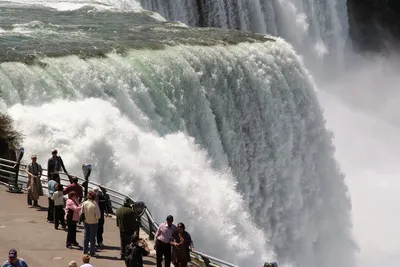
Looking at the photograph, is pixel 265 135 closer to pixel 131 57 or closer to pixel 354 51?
pixel 131 57

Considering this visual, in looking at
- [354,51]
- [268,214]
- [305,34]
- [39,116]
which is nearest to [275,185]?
[268,214]

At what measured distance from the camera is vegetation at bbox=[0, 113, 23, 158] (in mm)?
17875

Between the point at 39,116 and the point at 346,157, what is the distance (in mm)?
24769

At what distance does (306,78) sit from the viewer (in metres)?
28.9

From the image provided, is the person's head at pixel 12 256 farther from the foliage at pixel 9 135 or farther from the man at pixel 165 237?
the foliage at pixel 9 135

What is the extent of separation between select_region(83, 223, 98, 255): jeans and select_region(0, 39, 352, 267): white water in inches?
187

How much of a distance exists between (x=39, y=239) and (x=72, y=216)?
1.01 metres

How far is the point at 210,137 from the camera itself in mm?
23922

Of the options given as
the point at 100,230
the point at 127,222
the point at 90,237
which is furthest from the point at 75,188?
the point at 127,222

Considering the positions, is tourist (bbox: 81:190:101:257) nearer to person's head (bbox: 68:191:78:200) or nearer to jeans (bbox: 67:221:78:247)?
jeans (bbox: 67:221:78:247)

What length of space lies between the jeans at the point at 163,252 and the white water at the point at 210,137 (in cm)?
546

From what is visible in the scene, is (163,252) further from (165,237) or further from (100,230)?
(100,230)

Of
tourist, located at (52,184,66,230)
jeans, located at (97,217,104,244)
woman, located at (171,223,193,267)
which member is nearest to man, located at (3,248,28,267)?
woman, located at (171,223,193,267)

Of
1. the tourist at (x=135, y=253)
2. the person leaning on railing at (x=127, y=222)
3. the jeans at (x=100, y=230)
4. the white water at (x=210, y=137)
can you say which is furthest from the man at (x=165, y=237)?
the white water at (x=210, y=137)
